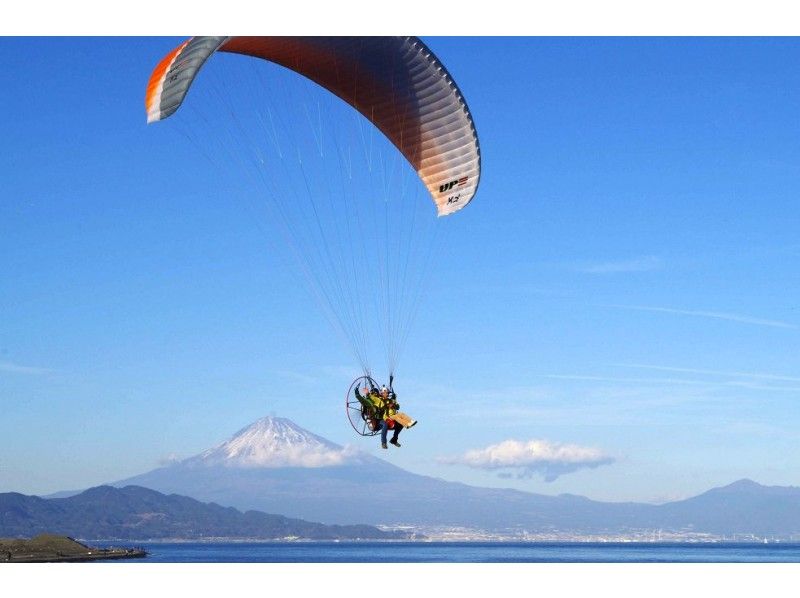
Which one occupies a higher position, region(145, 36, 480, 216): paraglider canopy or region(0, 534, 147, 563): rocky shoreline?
region(145, 36, 480, 216): paraglider canopy

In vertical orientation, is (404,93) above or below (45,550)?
above

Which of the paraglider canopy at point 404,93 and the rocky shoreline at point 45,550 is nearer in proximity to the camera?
the paraglider canopy at point 404,93

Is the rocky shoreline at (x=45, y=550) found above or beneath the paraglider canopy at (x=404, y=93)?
beneath

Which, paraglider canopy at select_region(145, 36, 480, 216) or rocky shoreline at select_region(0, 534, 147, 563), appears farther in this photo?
rocky shoreline at select_region(0, 534, 147, 563)

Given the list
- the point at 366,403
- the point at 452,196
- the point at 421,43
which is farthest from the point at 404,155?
the point at 366,403

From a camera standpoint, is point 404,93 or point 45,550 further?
point 45,550
